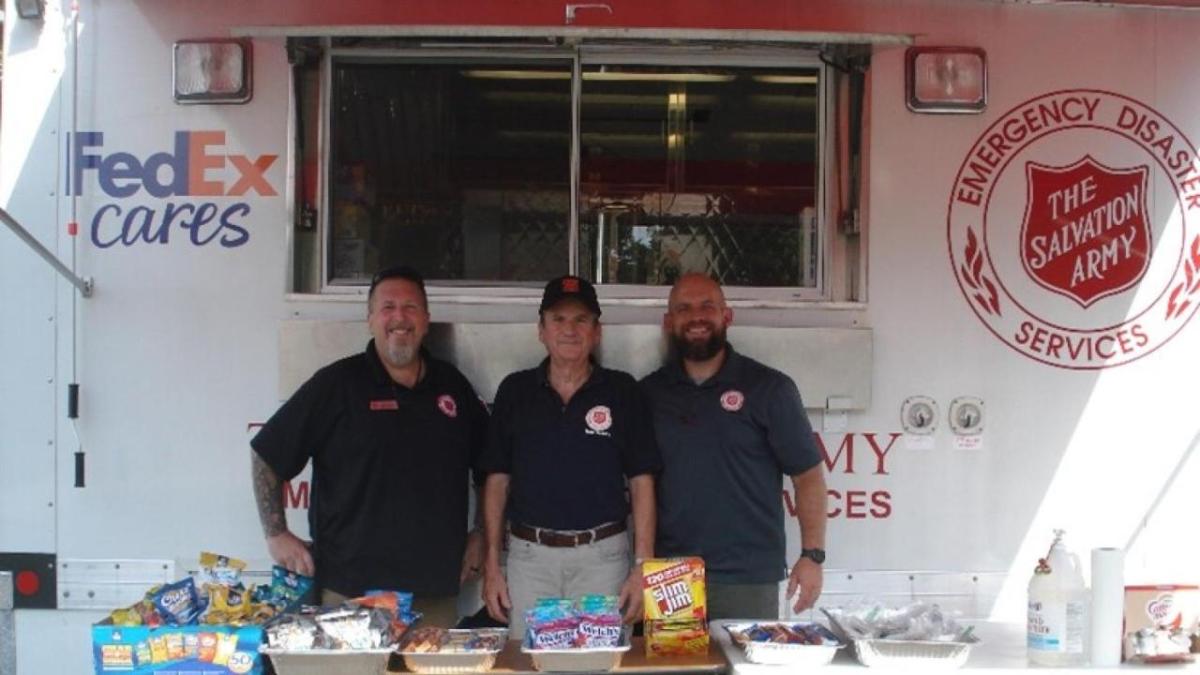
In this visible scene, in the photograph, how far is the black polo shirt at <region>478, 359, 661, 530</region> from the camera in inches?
157

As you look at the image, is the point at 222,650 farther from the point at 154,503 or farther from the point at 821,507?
the point at 821,507

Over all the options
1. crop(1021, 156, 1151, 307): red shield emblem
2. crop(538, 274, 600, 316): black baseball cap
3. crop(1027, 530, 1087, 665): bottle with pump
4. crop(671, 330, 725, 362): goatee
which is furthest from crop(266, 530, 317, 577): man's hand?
crop(1021, 156, 1151, 307): red shield emblem

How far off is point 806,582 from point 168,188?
227 centimetres

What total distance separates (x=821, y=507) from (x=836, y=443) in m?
0.22

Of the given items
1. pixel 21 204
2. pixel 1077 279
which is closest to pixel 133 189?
pixel 21 204

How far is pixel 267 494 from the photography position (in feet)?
12.9

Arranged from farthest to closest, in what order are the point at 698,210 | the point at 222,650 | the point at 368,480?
the point at 698,210 → the point at 368,480 → the point at 222,650

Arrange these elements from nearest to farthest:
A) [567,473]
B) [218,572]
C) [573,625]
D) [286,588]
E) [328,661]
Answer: [328,661] → [573,625] → [218,572] → [286,588] → [567,473]

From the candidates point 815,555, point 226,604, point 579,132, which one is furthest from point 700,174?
point 226,604

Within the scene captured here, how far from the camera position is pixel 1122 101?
4125 mm

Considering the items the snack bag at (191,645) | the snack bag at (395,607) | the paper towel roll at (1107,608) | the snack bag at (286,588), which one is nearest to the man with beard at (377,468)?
the snack bag at (286,588)

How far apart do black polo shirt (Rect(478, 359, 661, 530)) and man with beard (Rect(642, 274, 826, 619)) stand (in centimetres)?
10

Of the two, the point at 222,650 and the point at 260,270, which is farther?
the point at 260,270

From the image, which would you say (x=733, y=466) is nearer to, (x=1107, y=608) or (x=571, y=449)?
(x=571, y=449)
